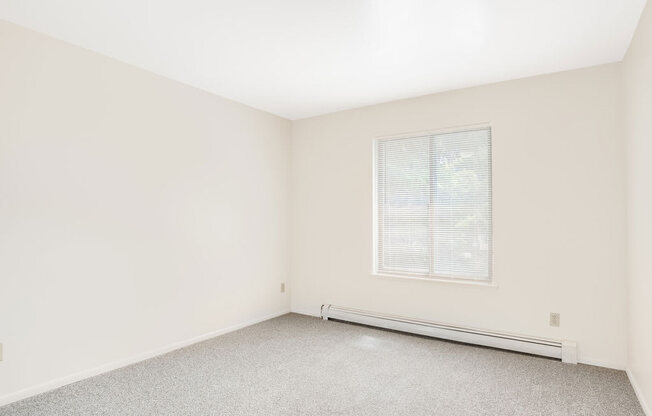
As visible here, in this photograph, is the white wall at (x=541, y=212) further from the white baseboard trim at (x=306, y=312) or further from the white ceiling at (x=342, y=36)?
the white baseboard trim at (x=306, y=312)

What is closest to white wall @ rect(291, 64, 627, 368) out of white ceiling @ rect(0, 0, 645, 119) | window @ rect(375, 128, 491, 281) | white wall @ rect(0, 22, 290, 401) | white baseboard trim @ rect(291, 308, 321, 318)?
window @ rect(375, 128, 491, 281)

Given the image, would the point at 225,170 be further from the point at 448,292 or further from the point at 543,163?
→ the point at 543,163

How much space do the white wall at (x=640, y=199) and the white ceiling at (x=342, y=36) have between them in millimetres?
256

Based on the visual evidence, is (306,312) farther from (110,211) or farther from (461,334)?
(110,211)

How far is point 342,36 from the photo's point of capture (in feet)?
8.59

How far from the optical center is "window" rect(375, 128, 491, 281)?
3.62 metres

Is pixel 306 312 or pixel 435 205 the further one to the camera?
pixel 306 312

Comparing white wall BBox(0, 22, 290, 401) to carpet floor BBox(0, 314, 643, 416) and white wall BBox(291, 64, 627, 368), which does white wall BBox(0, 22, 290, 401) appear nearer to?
carpet floor BBox(0, 314, 643, 416)

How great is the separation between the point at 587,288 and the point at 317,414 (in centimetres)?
243

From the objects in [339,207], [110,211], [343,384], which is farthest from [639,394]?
[110,211]

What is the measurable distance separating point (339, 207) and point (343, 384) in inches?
86.7

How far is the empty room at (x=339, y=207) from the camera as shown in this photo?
7.91 feet

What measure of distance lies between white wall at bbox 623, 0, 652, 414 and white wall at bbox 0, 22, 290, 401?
11.4ft

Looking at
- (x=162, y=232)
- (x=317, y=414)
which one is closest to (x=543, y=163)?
(x=317, y=414)
